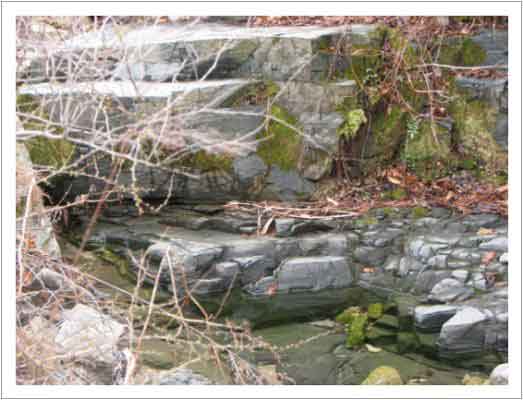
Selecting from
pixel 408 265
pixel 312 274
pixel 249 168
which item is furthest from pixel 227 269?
pixel 408 265

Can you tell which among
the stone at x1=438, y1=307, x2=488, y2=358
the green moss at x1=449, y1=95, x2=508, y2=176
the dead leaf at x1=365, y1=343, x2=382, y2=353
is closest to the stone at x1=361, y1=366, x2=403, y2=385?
the dead leaf at x1=365, y1=343, x2=382, y2=353

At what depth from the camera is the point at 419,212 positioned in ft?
13.8

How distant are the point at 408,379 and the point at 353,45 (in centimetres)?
232

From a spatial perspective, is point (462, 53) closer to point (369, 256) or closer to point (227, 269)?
point (369, 256)

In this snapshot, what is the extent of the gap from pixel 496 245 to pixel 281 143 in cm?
146

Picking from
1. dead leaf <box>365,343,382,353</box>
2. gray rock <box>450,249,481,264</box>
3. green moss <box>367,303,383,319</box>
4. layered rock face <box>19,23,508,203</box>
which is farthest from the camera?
layered rock face <box>19,23,508,203</box>

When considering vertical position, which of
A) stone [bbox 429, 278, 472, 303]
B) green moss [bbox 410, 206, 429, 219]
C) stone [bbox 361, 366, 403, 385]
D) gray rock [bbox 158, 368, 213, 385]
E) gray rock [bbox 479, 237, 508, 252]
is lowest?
stone [bbox 361, 366, 403, 385]

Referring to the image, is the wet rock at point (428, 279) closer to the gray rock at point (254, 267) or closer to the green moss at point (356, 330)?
the green moss at point (356, 330)

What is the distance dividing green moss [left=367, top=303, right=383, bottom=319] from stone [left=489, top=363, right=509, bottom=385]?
0.69 m

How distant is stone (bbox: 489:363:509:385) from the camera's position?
2.85 m

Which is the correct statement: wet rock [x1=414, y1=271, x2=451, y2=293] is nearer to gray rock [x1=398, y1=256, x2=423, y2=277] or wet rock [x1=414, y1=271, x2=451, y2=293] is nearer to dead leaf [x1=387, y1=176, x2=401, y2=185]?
gray rock [x1=398, y1=256, x2=423, y2=277]

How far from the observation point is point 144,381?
8.81ft
